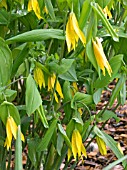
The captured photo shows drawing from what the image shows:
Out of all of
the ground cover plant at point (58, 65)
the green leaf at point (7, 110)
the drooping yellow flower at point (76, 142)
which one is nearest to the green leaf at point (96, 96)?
the ground cover plant at point (58, 65)

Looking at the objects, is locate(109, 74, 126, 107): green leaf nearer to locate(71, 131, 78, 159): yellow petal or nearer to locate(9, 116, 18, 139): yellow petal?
locate(71, 131, 78, 159): yellow petal

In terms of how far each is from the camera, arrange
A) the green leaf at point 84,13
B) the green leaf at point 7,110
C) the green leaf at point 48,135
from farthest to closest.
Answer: the green leaf at point 48,135, the green leaf at point 7,110, the green leaf at point 84,13

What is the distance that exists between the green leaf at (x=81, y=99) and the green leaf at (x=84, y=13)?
0.31 m

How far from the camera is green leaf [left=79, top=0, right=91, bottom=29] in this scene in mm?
913

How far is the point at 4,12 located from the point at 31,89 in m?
0.32

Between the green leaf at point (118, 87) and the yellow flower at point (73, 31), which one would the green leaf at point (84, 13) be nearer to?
the yellow flower at point (73, 31)

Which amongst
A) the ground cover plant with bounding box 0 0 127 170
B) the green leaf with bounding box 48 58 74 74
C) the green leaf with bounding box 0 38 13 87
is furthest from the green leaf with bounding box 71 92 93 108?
the green leaf with bounding box 0 38 13 87

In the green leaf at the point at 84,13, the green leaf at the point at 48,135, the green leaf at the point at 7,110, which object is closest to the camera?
the green leaf at the point at 84,13

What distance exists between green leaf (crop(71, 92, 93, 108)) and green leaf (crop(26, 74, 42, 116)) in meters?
0.21

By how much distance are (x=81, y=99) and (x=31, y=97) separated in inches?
9.9

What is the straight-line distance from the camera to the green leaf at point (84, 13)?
913 millimetres

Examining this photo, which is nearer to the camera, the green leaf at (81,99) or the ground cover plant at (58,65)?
the ground cover plant at (58,65)

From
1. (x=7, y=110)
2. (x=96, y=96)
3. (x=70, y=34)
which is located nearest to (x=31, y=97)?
(x=7, y=110)

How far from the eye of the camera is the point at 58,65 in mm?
1127
